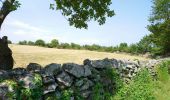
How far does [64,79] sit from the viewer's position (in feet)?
41.1

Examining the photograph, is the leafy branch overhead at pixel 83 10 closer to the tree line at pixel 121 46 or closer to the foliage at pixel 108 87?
the foliage at pixel 108 87

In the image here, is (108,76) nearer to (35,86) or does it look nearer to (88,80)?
(88,80)

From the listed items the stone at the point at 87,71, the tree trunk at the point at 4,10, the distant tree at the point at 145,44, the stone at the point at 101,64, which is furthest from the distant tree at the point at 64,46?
the stone at the point at 87,71

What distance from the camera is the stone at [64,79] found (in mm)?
12383

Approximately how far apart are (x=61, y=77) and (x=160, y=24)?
4370 cm

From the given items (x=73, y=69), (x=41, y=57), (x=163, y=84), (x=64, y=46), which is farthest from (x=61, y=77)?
(x=64, y=46)

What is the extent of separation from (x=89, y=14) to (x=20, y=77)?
7318 millimetres

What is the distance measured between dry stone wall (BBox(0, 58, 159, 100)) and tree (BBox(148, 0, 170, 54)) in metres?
38.5

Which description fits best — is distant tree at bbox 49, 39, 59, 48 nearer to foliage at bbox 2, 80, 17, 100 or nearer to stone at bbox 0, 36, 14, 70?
stone at bbox 0, 36, 14, 70

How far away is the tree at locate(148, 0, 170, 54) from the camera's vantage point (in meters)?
53.7

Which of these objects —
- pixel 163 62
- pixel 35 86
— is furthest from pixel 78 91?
pixel 163 62

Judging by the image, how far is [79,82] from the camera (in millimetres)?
13227

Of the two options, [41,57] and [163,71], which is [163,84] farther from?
[41,57]

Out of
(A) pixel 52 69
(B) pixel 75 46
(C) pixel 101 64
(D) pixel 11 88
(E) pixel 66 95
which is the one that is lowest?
(E) pixel 66 95
